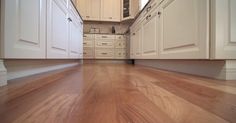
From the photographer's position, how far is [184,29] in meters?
1.45

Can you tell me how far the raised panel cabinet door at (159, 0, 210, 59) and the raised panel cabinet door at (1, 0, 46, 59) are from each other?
1.05 m

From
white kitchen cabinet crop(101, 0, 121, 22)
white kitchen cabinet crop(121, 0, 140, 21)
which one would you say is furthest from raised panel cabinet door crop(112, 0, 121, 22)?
white kitchen cabinet crop(121, 0, 140, 21)

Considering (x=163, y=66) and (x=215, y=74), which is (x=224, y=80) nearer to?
(x=215, y=74)

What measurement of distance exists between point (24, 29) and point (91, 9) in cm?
452

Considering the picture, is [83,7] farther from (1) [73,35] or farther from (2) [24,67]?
(2) [24,67]

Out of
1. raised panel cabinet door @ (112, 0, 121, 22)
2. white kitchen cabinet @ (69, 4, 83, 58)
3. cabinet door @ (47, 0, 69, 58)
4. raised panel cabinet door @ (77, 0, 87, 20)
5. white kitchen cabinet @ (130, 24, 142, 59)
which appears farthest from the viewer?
raised panel cabinet door @ (112, 0, 121, 22)

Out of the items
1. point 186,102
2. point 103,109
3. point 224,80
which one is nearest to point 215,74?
point 224,80

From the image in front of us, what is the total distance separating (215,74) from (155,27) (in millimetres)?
1125

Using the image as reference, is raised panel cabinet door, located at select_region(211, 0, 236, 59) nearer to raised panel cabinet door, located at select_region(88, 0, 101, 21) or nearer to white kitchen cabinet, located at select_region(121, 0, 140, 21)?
white kitchen cabinet, located at select_region(121, 0, 140, 21)

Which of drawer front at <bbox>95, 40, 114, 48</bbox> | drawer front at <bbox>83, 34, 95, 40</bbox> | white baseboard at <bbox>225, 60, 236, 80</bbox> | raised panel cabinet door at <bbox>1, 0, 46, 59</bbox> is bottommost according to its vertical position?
white baseboard at <bbox>225, 60, 236, 80</bbox>

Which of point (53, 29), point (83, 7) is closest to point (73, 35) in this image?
point (53, 29)

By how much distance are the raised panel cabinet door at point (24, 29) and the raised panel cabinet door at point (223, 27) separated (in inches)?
43.1

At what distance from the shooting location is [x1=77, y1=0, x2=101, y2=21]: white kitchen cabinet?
17.3ft

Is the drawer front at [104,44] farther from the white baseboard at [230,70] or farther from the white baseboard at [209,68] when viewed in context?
the white baseboard at [230,70]
